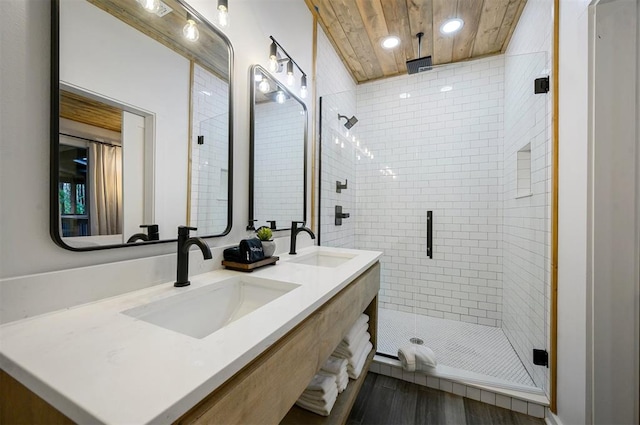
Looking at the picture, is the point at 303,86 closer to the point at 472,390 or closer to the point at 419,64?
the point at 419,64

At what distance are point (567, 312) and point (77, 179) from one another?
2168mm

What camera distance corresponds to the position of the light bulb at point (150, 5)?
3.04 feet

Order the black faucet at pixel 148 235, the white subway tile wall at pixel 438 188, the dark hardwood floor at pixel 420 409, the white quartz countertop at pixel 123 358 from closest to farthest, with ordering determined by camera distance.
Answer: the white quartz countertop at pixel 123 358 → the black faucet at pixel 148 235 → the dark hardwood floor at pixel 420 409 → the white subway tile wall at pixel 438 188

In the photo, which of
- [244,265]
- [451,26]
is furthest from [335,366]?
[451,26]

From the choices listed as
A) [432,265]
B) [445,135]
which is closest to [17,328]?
[432,265]

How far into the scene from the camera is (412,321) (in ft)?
8.75

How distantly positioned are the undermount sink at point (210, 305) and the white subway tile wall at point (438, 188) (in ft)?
7.03

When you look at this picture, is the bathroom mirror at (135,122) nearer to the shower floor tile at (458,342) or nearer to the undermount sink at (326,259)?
the undermount sink at (326,259)

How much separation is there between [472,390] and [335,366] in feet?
3.56

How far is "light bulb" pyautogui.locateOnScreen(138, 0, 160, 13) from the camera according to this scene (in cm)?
93

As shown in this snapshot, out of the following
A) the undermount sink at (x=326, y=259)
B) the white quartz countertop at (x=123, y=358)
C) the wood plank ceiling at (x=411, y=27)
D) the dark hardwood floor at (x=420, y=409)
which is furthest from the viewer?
the wood plank ceiling at (x=411, y=27)

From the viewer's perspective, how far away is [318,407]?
1.13 m

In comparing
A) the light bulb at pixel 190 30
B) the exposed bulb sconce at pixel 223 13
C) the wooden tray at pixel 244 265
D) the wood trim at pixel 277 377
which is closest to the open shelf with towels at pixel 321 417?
the wood trim at pixel 277 377

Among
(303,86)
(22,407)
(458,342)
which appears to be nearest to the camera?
(22,407)
